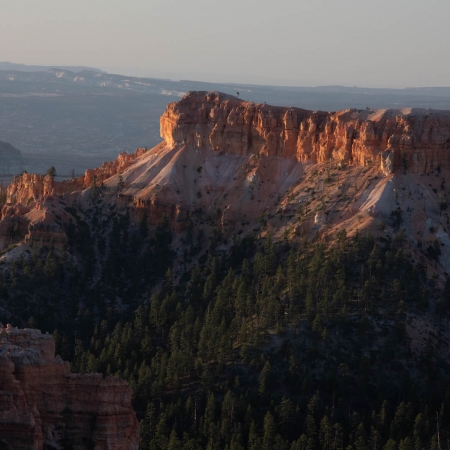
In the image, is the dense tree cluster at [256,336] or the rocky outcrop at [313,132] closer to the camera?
the dense tree cluster at [256,336]

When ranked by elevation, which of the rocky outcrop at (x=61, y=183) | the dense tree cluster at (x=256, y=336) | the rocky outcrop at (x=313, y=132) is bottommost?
the dense tree cluster at (x=256, y=336)

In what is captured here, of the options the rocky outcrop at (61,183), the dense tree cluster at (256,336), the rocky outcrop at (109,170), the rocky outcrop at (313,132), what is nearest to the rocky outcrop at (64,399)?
the dense tree cluster at (256,336)

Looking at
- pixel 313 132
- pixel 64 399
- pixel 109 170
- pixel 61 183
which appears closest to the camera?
pixel 64 399

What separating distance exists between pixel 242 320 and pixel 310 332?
6666mm

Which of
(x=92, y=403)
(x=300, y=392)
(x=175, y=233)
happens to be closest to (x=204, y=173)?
(x=175, y=233)

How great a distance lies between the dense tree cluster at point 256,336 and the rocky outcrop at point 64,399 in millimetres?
25321

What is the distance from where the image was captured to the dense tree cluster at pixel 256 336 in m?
78.0

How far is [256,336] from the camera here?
284ft

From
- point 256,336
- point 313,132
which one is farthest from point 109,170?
point 256,336

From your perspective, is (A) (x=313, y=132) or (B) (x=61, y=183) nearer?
(A) (x=313, y=132)

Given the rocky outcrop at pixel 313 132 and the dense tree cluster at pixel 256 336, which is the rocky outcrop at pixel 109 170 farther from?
the dense tree cluster at pixel 256 336

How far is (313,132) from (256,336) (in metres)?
29.7

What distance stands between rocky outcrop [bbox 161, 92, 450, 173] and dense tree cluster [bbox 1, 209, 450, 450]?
11.0m

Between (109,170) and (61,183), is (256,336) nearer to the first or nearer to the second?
(109,170)
